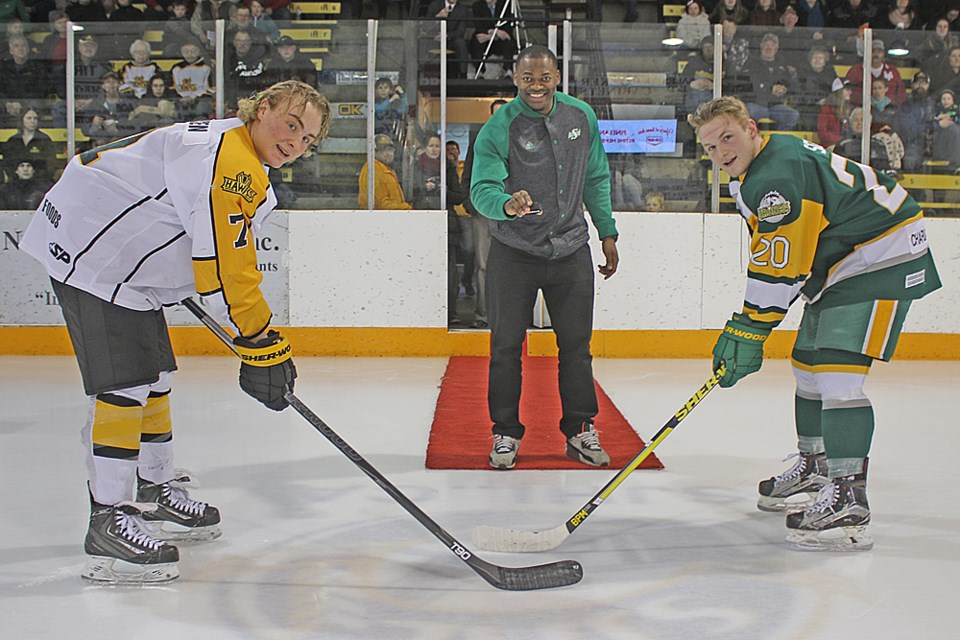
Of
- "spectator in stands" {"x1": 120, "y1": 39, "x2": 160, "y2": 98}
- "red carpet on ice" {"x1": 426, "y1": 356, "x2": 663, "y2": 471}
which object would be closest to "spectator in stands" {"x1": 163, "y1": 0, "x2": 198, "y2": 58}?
"spectator in stands" {"x1": 120, "y1": 39, "x2": 160, "y2": 98}

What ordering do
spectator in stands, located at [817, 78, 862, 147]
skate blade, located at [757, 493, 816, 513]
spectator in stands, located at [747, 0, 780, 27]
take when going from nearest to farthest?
1. skate blade, located at [757, 493, 816, 513]
2. spectator in stands, located at [817, 78, 862, 147]
3. spectator in stands, located at [747, 0, 780, 27]

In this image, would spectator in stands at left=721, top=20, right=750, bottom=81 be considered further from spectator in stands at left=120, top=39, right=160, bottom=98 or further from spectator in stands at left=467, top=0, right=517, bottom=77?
spectator in stands at left=120, top=39, right=160, bottom=98

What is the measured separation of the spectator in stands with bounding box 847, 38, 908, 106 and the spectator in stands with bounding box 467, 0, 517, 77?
8.18ft

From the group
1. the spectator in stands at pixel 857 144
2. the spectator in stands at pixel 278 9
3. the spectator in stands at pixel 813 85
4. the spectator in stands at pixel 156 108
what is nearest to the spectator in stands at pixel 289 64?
the spectator in stands at pixel 278 9

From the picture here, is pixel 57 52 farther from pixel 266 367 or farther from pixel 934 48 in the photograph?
pixel 934 48

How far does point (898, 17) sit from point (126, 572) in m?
6.95

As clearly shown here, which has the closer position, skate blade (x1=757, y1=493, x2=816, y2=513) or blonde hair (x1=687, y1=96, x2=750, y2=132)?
blonde hair (x1=687, y1=96, x2=750, y2=132)

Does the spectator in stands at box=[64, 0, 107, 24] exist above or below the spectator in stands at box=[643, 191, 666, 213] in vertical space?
above

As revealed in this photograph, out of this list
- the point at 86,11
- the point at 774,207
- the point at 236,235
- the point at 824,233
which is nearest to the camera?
the point at 236,235

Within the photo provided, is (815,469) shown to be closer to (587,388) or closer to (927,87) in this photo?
(587,388)

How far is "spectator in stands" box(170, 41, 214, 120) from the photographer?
6.25 m

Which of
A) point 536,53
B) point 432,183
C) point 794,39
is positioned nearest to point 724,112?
point 536,53

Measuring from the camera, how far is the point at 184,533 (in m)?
2.50

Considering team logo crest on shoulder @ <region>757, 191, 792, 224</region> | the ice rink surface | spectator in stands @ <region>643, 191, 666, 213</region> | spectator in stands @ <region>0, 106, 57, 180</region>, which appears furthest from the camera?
spectator in stands @ <region>0, 106, 57, 180</region>
